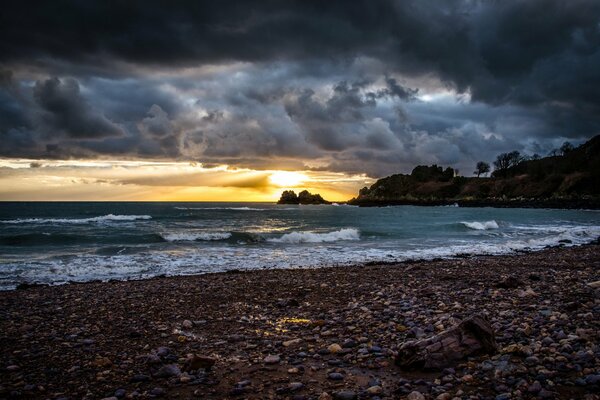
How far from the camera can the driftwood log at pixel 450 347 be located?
5.49m

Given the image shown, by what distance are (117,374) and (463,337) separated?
5.18 metres

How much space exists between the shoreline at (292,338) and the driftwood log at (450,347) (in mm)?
136

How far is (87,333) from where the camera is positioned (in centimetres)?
815

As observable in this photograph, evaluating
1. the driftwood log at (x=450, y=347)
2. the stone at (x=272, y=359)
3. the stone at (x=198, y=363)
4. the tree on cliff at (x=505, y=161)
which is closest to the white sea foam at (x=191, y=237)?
the stone at (x=198, y=363)

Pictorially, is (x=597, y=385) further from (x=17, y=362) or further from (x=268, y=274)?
(x=268, y=274)

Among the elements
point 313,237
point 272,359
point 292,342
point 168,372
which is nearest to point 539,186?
point 313,237

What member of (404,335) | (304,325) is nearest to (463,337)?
(404,335)

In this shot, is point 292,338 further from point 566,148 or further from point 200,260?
point 566,148

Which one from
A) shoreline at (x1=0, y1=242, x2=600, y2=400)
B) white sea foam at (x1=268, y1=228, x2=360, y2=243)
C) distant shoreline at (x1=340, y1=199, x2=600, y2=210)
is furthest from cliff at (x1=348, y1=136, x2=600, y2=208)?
shoreline at (x1=0, y1=242, x2=600, y2=400)

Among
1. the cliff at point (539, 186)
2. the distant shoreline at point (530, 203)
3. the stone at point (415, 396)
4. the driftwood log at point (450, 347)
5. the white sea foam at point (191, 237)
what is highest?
the cliff at point (539, 186)

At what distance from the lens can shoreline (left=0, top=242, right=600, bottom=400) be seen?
5211 millimetres

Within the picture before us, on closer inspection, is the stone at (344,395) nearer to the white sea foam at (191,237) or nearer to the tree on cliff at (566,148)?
the white sea foam at (191,237)

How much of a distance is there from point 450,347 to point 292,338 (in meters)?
2.94

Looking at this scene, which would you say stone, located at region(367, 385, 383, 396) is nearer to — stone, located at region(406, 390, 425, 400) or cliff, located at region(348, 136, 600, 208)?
stone, located at region(406, 390, 425, 400)
